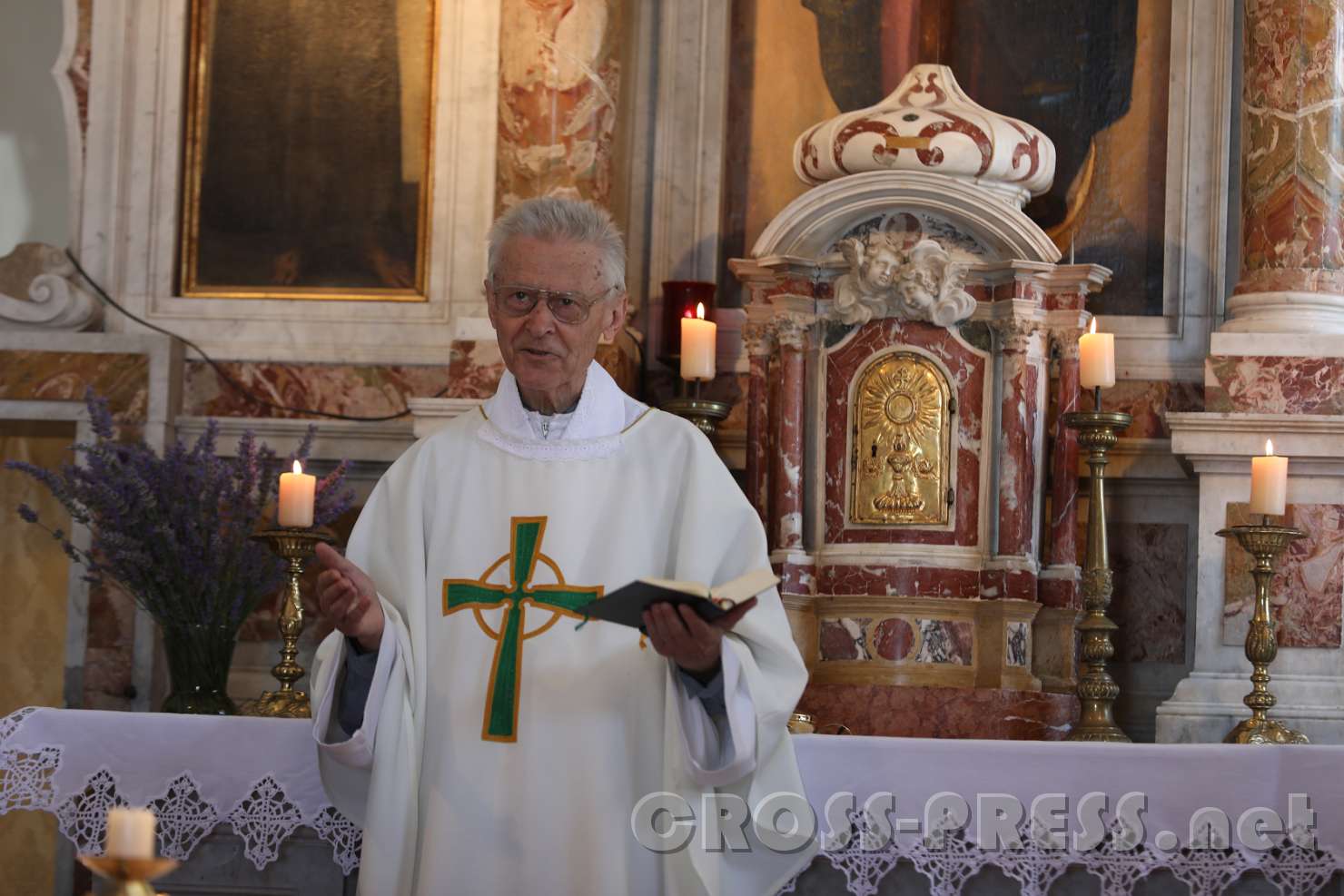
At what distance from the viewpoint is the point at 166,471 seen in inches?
225

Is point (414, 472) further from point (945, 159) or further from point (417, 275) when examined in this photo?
point (417, 275)

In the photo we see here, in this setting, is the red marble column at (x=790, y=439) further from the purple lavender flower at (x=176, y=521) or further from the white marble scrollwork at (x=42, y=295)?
the white marble scrollwork at (x=42, y=295)

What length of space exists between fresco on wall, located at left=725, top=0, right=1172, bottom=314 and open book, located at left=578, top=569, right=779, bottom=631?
3.70 meters

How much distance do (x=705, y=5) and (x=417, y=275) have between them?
4.65 feet

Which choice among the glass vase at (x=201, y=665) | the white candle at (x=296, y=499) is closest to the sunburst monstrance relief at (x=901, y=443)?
the white candle at (x=296, y=499)

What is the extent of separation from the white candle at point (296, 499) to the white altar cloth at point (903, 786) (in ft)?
2.18

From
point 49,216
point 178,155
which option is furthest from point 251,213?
point 49,216

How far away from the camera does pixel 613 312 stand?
3650mm

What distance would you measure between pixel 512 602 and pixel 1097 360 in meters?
2.30

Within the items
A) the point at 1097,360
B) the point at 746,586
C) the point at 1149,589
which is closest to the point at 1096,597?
the point at 1097,360

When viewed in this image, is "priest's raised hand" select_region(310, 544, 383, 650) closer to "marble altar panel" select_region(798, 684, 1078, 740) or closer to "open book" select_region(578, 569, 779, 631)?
"open book" select_region(578, 569, 779, 631)

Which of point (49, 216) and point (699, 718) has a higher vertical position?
point (49, 216)

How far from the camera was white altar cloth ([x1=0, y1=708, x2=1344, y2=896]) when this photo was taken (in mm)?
4148

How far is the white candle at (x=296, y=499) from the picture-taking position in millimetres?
4855
